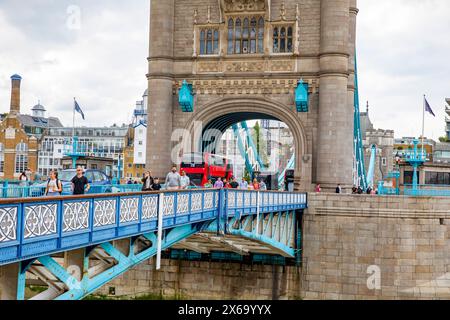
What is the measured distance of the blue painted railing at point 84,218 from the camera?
8891 mm

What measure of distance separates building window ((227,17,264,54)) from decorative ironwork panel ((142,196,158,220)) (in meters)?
22.5

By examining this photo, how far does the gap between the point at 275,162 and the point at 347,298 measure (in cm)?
9056

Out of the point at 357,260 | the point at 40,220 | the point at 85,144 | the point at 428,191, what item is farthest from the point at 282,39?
the point at 85,144

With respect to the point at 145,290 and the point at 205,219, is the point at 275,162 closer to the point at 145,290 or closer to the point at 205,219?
the point at 145,290

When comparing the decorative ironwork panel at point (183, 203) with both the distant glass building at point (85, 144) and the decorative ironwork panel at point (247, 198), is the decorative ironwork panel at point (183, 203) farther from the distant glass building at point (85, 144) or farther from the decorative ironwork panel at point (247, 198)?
the distant glass building at point (85, 144)

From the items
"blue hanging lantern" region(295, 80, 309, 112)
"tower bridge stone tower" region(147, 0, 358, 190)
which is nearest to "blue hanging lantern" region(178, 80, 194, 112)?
"tower bridge stone tower" region(147, 0, 358, 190)

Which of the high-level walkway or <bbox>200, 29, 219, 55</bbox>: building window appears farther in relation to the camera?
<bbox>200, 29, 219, 55</bbox>: building window

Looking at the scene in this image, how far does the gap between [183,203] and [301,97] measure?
1909 centimetres

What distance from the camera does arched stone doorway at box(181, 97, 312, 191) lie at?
33.6 metres

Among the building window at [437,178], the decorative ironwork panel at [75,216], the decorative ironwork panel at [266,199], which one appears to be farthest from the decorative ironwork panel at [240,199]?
the building window at [437,178]

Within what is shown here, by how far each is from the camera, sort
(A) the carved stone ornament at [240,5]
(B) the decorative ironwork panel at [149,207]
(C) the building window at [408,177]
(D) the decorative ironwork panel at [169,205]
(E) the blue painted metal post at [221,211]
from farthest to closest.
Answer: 1. (C) the building window at [408,177]
2. (A) the carved stone ornament at [240,5]
3. (E) the blue painted metal post at [221,211]
4. (D) the decorative ironwork panel at [169,205]
5. (B) the decorative ironwork panel at [149,207]

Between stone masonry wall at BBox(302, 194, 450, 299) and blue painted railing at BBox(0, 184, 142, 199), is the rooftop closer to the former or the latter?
stone masonry wall at BBox(302, 194, 450, 299)

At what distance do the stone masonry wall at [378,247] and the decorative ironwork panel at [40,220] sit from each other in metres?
20.3

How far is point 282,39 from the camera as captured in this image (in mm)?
34406
